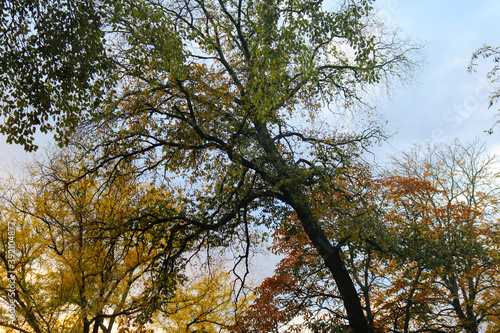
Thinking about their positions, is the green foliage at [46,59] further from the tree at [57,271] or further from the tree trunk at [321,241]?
the tree at [57,271]

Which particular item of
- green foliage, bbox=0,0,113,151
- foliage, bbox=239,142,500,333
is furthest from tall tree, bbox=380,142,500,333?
green foliage, bbox=0,0,113,151

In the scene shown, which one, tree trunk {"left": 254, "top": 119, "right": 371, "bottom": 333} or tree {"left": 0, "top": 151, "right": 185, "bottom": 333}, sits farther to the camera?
tree {"left": 0, "top": 151, "right": 185, "bottom": 333}

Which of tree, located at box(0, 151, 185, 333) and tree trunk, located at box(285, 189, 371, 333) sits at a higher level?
tree, located at box(0, 151, 185, 333)

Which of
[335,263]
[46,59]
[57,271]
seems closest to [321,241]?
[335,263]

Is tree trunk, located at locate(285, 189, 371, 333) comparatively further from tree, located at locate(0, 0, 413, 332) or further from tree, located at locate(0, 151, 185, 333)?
tree, located at locate(0, 151, 185, 333)

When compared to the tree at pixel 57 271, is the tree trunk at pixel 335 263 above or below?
below

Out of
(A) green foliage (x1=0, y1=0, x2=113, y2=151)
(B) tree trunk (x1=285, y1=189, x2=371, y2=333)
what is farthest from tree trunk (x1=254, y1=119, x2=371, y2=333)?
(A) green foliage (x1=0, y1=0, x2=113, y2=151)

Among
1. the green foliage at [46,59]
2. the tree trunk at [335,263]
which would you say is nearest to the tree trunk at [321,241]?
the tree trunk at [335,263]

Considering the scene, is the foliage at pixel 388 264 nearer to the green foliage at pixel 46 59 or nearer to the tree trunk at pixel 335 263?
the tree trunk at pixel 335 263

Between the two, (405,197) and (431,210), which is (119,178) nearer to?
(405,197)

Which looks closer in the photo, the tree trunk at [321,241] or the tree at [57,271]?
the tree trunk at [321,241]

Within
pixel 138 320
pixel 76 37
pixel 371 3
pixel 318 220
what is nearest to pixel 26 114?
pixel 76 37

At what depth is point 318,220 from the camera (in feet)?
27.5

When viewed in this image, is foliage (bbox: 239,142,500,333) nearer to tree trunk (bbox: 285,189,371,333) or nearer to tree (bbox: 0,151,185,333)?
tree trunk (bbox: 285,189,371,333)
